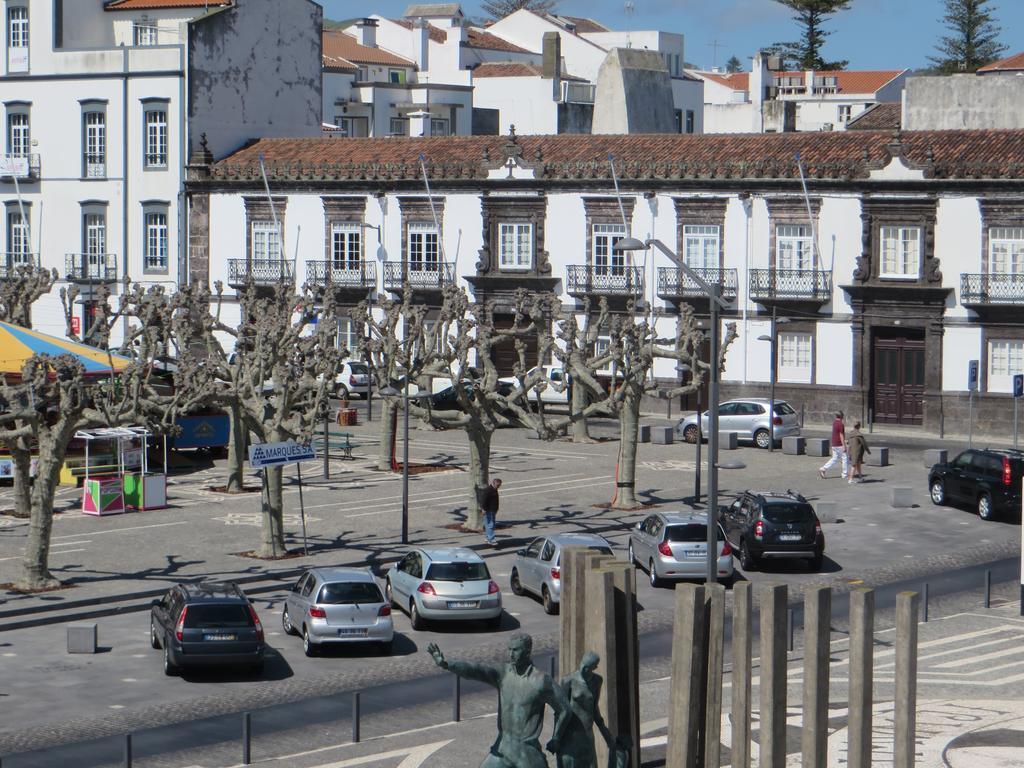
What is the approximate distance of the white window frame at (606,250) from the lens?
66.4 metres

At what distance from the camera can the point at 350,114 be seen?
104m

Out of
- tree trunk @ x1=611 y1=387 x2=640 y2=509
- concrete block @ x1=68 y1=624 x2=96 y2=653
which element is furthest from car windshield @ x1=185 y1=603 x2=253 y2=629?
tree trunk @ x1=611 y1=387 x2=640 y2=509

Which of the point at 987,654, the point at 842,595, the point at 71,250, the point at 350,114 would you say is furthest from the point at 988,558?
the point at 350,114

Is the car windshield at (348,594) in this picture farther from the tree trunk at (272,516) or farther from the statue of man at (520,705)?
the statue of man at (520,705)

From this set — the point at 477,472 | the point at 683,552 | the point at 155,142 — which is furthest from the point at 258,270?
the point at 683,552

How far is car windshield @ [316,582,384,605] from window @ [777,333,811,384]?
35.0 meters

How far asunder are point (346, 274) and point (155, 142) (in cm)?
1039

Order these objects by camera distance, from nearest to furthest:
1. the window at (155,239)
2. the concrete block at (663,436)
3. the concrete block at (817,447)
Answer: the concrete block at (817,447) → the concrete block at (663,436) → the window at (155,239)

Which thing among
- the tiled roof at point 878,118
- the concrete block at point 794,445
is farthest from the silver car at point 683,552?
the tiled roof at point 878,118

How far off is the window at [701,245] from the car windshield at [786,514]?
27.1 metres

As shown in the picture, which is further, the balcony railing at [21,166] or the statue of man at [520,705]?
the balcony railing at [21,166]

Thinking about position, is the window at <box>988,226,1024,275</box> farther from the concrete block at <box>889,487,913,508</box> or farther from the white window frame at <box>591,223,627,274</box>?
the concrete block at <box>889,487,913,508</box>

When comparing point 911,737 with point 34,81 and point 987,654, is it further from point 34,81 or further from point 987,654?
point 34,81

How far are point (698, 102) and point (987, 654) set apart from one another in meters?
79.1
